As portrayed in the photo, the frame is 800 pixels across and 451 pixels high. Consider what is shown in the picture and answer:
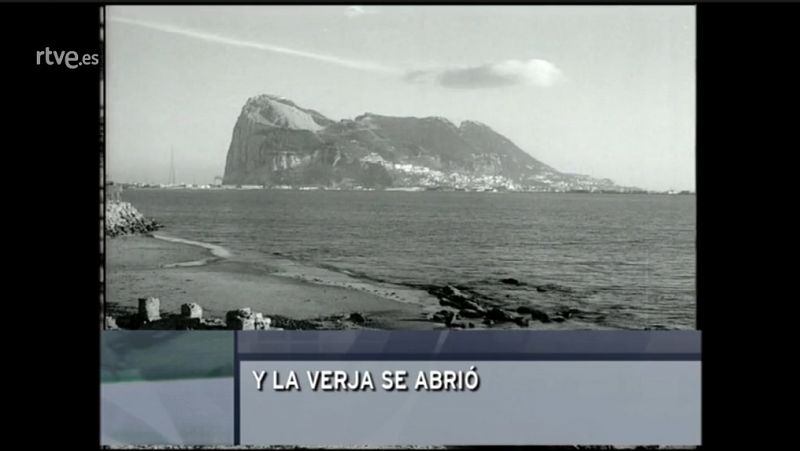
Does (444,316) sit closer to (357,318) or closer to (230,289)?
(357,318)

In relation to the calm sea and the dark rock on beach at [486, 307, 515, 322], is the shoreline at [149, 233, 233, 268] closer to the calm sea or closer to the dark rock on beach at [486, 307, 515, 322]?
the calm sea

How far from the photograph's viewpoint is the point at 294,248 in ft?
17.6

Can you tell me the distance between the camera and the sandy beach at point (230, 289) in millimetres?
4902

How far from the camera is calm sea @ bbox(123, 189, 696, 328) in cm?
498

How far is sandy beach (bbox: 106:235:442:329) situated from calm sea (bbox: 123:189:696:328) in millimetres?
149

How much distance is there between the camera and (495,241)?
5.37 metres

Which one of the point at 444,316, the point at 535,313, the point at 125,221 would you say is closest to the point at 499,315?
the point at 535,313

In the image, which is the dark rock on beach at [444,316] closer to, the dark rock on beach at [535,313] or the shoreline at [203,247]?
the dark rock on beach at [535,313]
